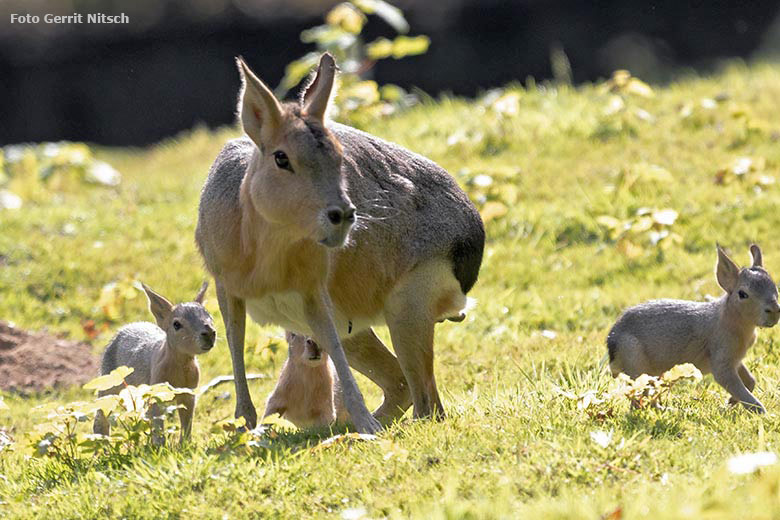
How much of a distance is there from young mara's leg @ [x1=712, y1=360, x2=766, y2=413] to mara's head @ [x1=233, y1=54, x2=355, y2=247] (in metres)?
1.90

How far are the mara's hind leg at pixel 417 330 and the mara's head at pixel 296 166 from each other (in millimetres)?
886

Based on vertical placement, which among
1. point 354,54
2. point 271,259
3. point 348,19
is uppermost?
point 348,19

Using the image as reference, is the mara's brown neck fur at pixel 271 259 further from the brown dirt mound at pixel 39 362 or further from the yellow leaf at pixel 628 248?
the yellow leaf at pixel 628 248

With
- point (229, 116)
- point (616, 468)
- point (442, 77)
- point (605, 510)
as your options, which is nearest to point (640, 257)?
point (616, 468)

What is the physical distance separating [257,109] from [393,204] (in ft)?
3.36

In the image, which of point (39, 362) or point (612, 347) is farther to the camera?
point (39, 362)

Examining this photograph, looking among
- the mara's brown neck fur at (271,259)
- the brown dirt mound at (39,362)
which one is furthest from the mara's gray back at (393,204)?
the brown dirt mound at (39,362)

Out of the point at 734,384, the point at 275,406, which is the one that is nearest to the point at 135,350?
the point at 275,406

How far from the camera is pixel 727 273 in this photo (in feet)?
18.2

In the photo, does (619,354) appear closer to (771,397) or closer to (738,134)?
(771,397)

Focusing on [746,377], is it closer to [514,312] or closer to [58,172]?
[514,312]

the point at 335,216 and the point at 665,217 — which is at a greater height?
the point at 335,216

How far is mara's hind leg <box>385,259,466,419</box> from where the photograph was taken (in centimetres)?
536

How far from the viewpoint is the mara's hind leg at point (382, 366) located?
590cm
